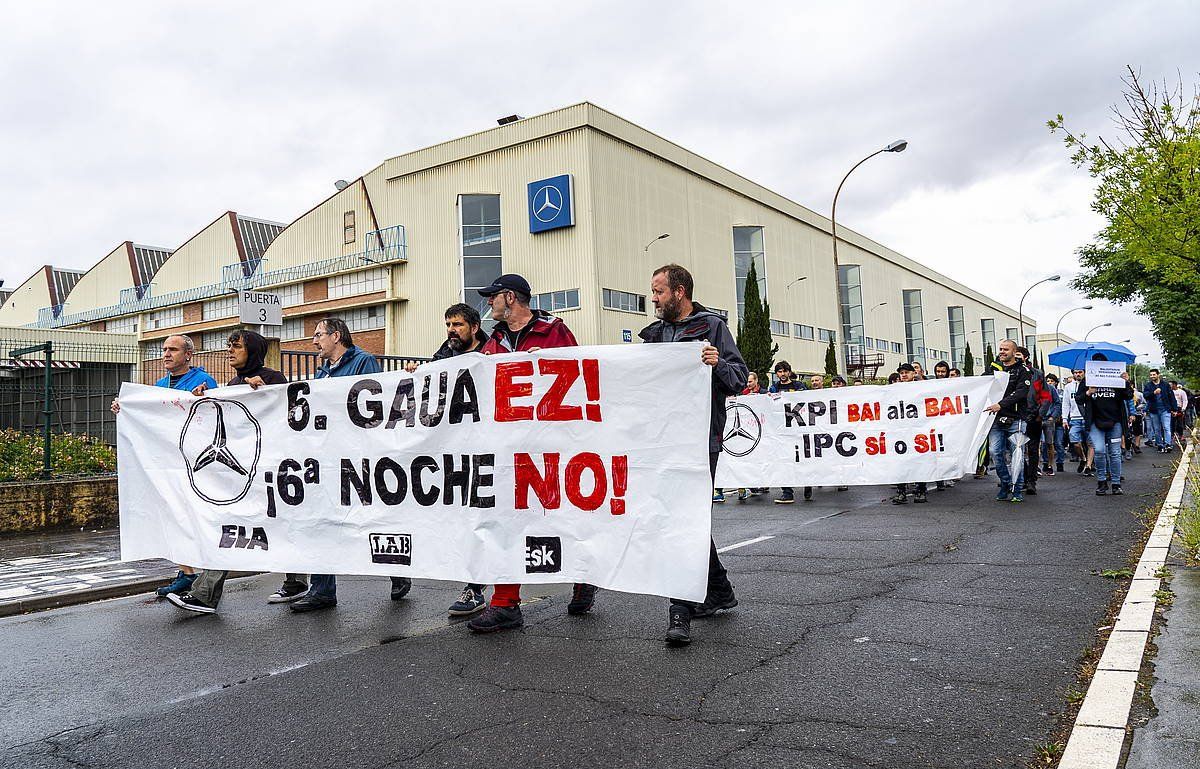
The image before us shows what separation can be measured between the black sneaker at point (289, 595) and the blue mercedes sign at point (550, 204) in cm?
3396

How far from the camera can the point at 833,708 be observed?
3557 millimetres

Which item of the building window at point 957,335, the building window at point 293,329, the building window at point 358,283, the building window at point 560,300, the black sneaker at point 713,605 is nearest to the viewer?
the black sneaker at point 713,605

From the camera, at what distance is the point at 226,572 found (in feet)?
20.5

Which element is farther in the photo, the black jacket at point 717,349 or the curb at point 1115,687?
the black jacket at point 717,349

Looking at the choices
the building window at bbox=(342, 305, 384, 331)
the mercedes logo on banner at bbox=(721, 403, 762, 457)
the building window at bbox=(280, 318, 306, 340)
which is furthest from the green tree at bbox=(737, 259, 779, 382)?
the mercedes logo on banner at bbox=(721, 403, 762, 457)

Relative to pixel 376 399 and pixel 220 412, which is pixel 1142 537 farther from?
pixel 220 412

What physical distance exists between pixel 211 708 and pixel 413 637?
4.46ft

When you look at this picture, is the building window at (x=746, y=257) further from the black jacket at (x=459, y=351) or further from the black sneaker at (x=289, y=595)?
the black sneaker at (x=289, y=595)

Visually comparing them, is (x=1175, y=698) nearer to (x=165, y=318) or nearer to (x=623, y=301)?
(x=623, y=301)

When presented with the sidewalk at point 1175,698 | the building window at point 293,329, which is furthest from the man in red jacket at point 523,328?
the building window at point 293,329

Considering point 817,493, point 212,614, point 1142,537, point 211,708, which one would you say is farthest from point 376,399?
point 817,493

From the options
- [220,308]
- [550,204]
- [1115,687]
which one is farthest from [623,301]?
[1115,687]

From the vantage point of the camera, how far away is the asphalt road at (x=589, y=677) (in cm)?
326

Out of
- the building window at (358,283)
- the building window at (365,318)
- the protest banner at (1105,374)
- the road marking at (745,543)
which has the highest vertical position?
the building window at (358,283)
